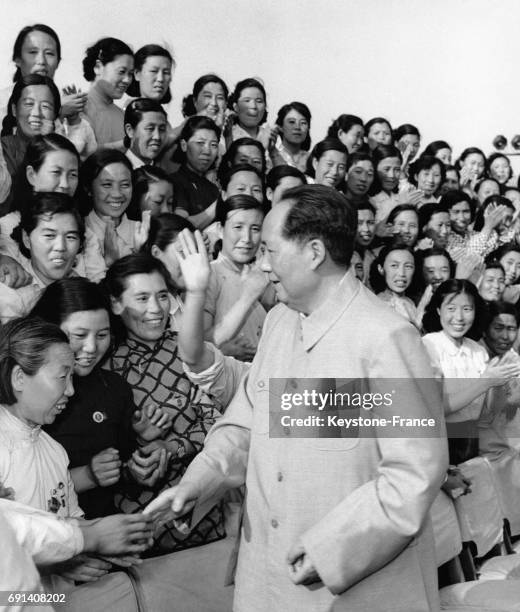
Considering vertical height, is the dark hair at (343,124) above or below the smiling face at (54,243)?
above

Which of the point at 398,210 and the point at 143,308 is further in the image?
the point at 398,210

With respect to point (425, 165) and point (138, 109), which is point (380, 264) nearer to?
point (138, 109)

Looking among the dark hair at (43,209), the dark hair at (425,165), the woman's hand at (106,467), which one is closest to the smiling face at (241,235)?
the dark hair at (43,209)

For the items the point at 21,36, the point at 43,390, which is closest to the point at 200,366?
the point at 43,390

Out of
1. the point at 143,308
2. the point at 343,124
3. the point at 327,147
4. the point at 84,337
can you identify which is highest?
the point at 343,124

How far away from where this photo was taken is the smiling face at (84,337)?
235cm

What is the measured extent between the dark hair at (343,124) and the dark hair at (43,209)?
3.54 meters

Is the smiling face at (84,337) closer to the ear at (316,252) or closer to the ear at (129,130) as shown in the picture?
the ear at (316,252)

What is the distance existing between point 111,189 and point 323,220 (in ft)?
6.47

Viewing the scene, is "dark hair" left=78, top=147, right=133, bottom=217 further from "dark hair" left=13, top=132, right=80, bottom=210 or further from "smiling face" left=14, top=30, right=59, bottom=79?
"smiling face" left=14, top=30, right=59, bottom=79

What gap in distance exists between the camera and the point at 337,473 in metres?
1.66

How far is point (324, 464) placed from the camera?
1674 mm

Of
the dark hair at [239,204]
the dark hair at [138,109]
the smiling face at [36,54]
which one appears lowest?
the dark hair at [239,204]

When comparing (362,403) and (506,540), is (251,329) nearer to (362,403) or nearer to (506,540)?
(506,540)
